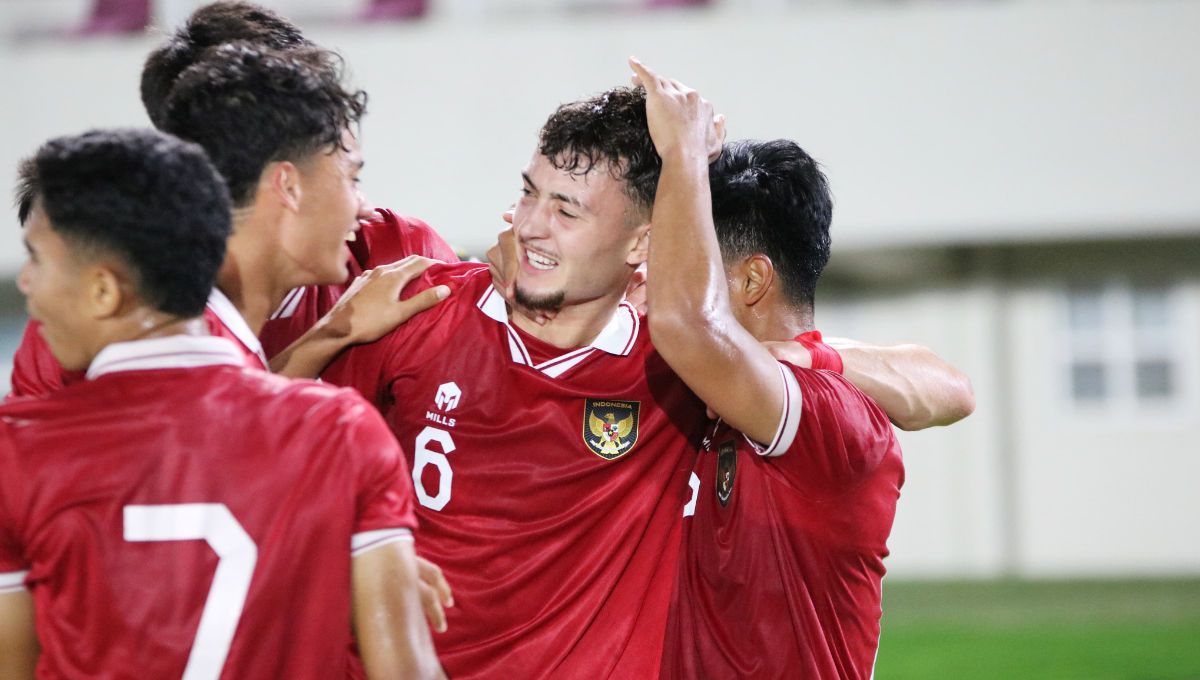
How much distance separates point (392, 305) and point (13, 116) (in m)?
14.0

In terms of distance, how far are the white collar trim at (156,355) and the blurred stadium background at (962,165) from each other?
11.0 m

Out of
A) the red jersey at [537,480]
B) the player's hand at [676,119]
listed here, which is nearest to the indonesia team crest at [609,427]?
the red jersey at [537,480]

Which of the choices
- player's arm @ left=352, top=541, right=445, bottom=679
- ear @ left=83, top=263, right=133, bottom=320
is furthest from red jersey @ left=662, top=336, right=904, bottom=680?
ear @ left=83, top=263, right=133, bottom=320

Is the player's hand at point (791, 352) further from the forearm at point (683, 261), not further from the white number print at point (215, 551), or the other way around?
the white number print at point (215, 551)

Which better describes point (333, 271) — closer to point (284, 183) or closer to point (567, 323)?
point (284, 183)

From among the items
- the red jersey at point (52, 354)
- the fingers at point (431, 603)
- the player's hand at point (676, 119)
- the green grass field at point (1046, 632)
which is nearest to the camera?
the fingers at point (431, 603)

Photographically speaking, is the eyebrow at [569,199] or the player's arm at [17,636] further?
the eyebrow at [569,199]

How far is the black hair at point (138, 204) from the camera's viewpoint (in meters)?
2.20

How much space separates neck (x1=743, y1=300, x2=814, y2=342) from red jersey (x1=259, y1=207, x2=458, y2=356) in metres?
0.86

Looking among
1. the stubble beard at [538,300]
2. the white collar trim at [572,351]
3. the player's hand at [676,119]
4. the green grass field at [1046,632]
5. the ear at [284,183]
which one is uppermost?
Answer: the player's hand at [676,119]

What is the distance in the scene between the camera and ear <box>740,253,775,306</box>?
3.35 m

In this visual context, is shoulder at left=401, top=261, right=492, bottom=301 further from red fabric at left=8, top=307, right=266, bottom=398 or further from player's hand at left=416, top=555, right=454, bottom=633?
player's hand at left=416, top=555, right=454, bottom=633

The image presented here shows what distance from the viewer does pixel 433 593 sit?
8.00 feet

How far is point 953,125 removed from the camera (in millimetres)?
14461
